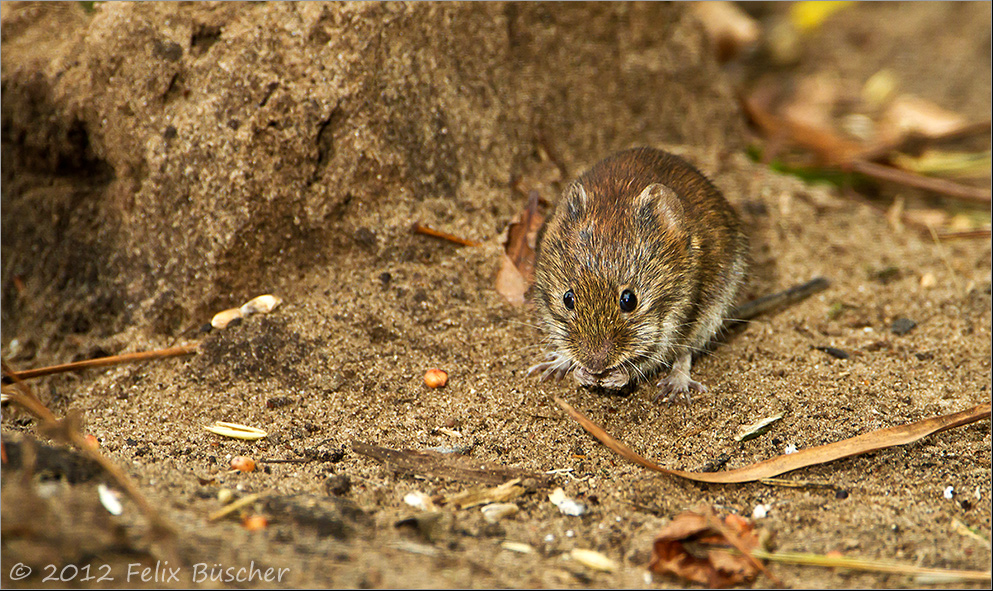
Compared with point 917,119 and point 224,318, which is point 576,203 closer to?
point 224,318

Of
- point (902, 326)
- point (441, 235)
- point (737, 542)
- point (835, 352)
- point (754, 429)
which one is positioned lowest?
point (902, 326)

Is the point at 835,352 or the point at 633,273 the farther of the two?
the point at 835,352

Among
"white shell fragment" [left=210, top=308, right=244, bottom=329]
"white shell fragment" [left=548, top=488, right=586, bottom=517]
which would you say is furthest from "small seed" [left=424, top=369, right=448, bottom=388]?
"white shell fragment" [left=210, top=308, right=244, bottom=329]

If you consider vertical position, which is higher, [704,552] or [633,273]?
[633,273]

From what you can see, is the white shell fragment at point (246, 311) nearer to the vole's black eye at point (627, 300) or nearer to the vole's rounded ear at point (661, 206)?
the vole's black eye at point (627, 300)

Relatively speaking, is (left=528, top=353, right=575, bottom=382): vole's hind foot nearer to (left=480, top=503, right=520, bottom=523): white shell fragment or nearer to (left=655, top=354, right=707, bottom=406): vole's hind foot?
(left=655, top=354, right=707, bottom=406): vole's hind foot

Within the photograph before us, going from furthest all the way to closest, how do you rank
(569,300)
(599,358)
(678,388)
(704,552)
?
(678,388), (569,300), (599,358), (704,552)

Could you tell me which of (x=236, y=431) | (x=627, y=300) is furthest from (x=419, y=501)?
(x=627, y=300)
